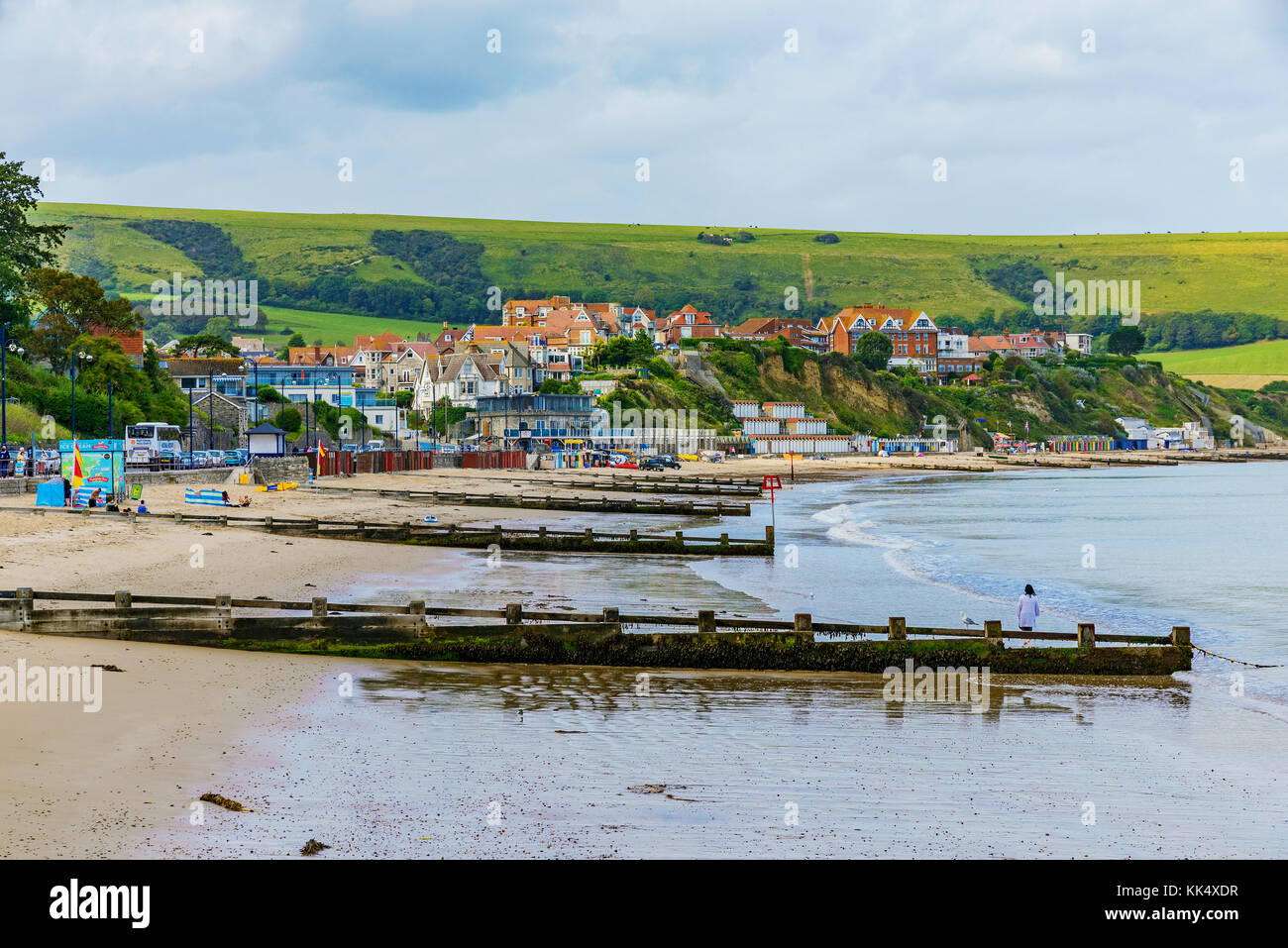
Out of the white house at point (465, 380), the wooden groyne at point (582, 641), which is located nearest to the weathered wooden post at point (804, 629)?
the wooden groyne at point (582, 641)

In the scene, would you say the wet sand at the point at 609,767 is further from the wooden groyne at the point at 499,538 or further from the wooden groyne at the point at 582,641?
the wooden groyne at the point at 499,538

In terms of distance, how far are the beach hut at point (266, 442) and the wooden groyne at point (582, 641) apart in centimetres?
5574

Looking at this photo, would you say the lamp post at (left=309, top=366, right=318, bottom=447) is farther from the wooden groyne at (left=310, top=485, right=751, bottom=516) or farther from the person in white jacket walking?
the person in white jacket walking

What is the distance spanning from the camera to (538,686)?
19.3 m

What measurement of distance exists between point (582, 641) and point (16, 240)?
267 ft

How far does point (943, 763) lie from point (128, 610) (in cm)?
1436

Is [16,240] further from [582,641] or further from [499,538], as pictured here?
[582,641]

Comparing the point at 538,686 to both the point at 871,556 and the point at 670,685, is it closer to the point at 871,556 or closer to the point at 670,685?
the point at 670,685

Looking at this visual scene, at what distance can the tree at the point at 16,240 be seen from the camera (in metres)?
80.4

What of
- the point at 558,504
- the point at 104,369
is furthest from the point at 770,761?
the point at 104,369

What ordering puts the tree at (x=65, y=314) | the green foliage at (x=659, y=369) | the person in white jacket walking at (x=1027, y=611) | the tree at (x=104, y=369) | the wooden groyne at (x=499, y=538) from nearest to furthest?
the person in white jacket walking at (x=1027, y=611) → the wooden groyne at (x=499, y=538) → the tree at (x=104, y=369) → the tree at (x=65, y=314) → the green foliage at (x=659, y=369)

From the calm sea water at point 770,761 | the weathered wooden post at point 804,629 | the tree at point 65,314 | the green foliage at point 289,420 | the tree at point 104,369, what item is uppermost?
the tree at point 65,314

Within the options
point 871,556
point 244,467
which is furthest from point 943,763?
point 244,467

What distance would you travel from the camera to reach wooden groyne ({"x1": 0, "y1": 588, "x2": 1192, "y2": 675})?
21.0m
